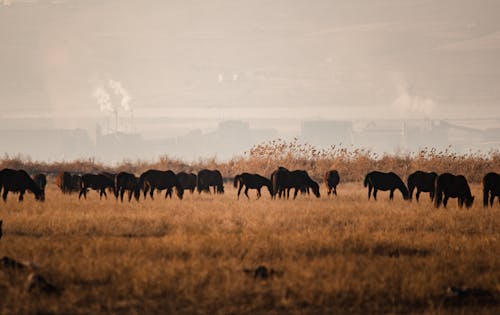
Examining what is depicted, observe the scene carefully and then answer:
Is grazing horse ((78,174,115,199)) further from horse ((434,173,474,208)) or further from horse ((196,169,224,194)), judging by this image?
horse ((434,173,474,208))

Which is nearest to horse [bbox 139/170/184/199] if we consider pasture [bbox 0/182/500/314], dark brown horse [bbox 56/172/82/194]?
dark brown horse [bbox 56/172/82/194]

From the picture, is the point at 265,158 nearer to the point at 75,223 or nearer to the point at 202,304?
the point at 75,223

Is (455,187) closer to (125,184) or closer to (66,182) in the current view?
(125,184)

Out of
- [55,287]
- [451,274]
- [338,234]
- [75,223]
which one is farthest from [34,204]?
[451,274]

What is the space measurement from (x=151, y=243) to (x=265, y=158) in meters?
34.4

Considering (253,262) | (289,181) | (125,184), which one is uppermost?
(289,181)

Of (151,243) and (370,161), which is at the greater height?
(370,161)

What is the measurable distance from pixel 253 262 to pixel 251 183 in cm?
1995

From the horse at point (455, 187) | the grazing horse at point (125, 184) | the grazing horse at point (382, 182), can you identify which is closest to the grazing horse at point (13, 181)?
the grazing horse at point (125, 184)

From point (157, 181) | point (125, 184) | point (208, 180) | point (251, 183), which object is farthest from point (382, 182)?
point (125, 184)

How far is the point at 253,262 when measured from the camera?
13.4 m

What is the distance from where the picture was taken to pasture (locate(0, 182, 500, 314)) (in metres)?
9.97

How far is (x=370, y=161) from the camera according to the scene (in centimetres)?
4884

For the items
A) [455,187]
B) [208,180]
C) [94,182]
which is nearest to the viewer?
[455,187]
